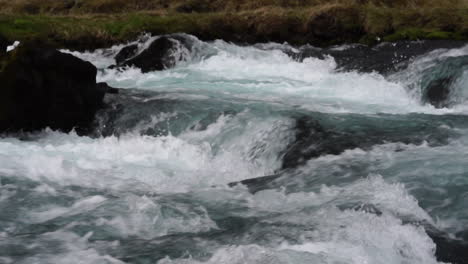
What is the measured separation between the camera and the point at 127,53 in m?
22.0

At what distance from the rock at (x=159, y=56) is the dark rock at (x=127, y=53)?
921 millimetres

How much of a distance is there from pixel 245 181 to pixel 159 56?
12.6 metres

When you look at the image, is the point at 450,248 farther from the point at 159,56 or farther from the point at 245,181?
the point at 159,56

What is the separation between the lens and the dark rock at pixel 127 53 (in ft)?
71.7

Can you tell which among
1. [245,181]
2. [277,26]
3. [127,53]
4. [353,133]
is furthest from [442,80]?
[127,53]

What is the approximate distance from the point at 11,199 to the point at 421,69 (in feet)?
41.0

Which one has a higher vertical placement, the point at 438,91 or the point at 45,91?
the point at 438,91

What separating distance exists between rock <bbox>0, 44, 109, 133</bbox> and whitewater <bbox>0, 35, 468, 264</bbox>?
32 cm

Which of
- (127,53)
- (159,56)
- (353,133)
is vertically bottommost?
(127,53)

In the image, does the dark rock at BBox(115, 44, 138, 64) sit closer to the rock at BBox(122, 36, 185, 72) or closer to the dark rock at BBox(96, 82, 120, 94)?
the rock at BBox(122, 36, 185, 72)

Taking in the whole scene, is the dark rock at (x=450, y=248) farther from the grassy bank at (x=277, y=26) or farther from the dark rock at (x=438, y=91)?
the grassy bank at (x=277, y=26)

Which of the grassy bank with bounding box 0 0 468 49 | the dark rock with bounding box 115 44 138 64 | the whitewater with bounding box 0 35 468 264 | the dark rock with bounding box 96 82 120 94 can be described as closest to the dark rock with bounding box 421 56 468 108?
the whitewater with bounding box 0 35 468 264

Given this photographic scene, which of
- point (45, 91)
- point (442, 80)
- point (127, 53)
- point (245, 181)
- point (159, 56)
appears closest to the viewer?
point (245, 181)

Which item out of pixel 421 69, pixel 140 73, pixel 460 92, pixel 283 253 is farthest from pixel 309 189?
pixel 140 73
